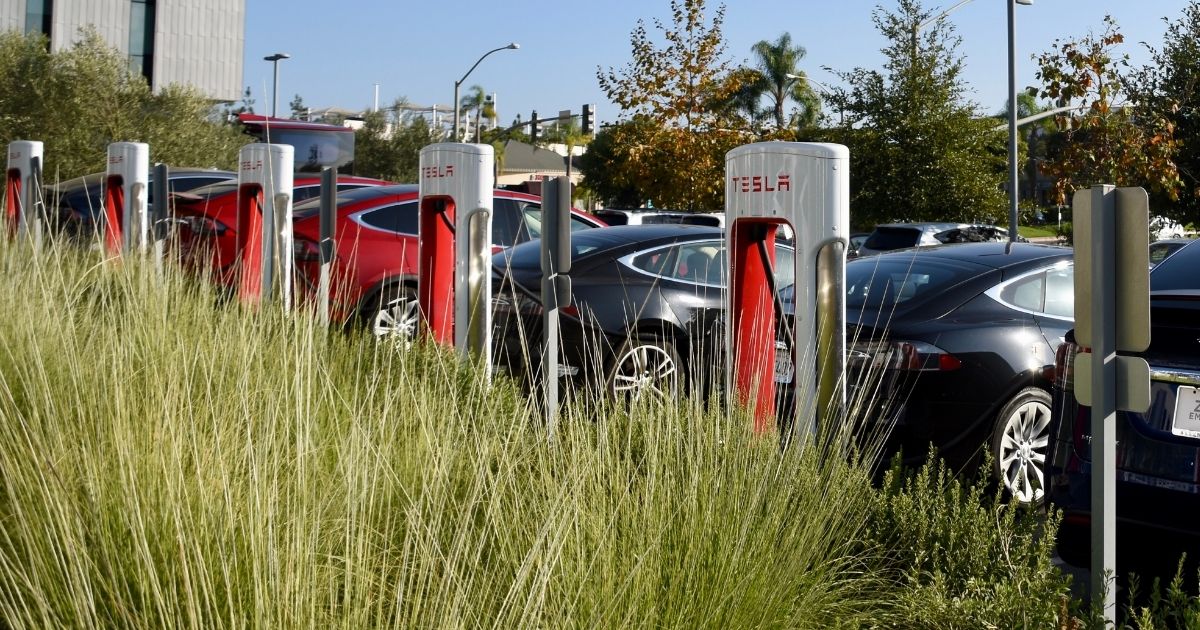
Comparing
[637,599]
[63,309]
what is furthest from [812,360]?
[63,309]

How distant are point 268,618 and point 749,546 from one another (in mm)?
1325

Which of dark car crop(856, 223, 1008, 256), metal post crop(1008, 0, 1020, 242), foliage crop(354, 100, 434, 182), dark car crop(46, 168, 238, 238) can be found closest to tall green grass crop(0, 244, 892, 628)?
dark car crop(46, 168, 238, 238)

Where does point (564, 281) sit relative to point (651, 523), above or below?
above

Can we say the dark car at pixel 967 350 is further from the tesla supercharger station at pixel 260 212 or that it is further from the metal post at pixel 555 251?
the tesla supercharger station at pixel 260 212

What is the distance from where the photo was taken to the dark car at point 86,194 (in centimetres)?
1314

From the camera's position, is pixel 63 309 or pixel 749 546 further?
pixel 63 309

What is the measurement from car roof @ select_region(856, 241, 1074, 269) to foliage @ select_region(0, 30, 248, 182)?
71.6ft

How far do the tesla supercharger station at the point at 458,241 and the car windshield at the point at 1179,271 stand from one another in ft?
11.3

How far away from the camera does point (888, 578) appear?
3.90 meters

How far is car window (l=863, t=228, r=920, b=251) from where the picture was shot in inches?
897

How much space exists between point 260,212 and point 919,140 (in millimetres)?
22535

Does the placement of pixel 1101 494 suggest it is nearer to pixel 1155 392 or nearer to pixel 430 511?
pixel 1155 392

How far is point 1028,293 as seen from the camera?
23.5 feet

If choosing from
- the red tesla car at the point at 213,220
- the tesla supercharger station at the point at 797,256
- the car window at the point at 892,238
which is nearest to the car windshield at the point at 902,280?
the tesla supercharger station at the point at 797,256
